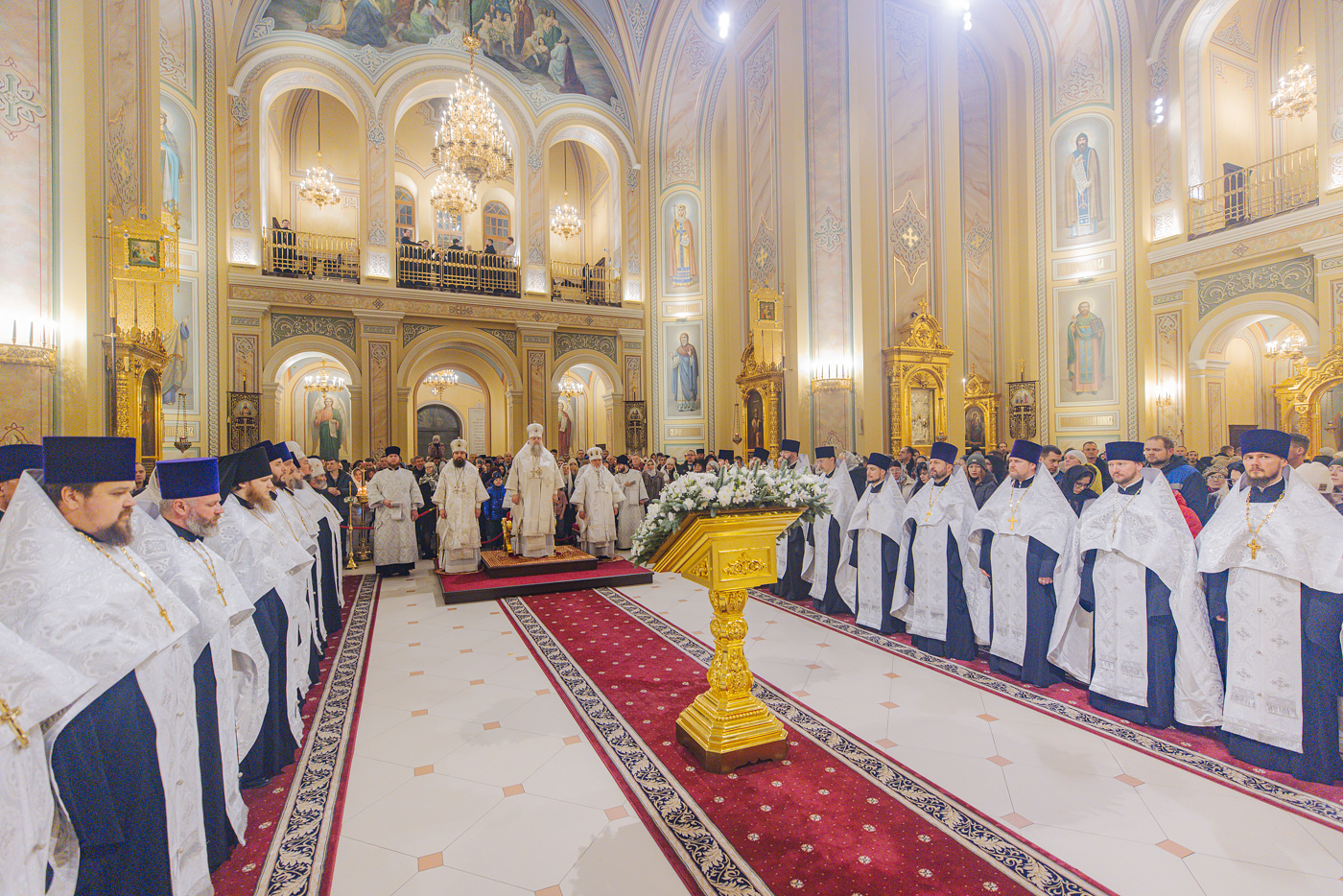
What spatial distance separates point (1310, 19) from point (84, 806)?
21120 mm

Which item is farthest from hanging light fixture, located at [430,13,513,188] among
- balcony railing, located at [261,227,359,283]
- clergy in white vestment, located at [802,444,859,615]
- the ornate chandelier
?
clergy in white vestment, located at [802,444,859,615]

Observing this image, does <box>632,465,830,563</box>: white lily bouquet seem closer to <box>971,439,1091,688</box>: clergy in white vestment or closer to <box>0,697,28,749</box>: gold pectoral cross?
<box>971,439,1091,688</box>: clergy in white vestment

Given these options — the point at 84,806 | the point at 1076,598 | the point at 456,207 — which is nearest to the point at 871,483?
the point at 1076,598

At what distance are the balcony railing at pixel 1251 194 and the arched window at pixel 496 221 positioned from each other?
18.7 m

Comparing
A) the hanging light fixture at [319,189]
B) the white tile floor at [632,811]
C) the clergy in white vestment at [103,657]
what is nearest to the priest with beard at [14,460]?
the clergy in white vestment at [103,657]

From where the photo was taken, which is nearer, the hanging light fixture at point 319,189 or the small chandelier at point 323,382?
the hanging light fixture at point 319,189

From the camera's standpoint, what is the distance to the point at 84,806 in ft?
5.98

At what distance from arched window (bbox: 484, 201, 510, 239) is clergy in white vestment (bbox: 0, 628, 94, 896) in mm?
22133

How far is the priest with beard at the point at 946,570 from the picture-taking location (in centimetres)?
518

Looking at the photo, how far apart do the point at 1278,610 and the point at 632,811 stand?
343cm

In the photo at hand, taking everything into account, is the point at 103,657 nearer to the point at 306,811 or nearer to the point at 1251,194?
the point at 306,811

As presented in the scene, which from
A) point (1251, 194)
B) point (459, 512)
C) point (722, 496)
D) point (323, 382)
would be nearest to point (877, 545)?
point (722, 496)

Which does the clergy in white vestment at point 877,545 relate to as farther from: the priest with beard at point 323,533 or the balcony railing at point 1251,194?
the balcony railing at point 1251,194

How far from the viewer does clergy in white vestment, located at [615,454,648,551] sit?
435 inches
